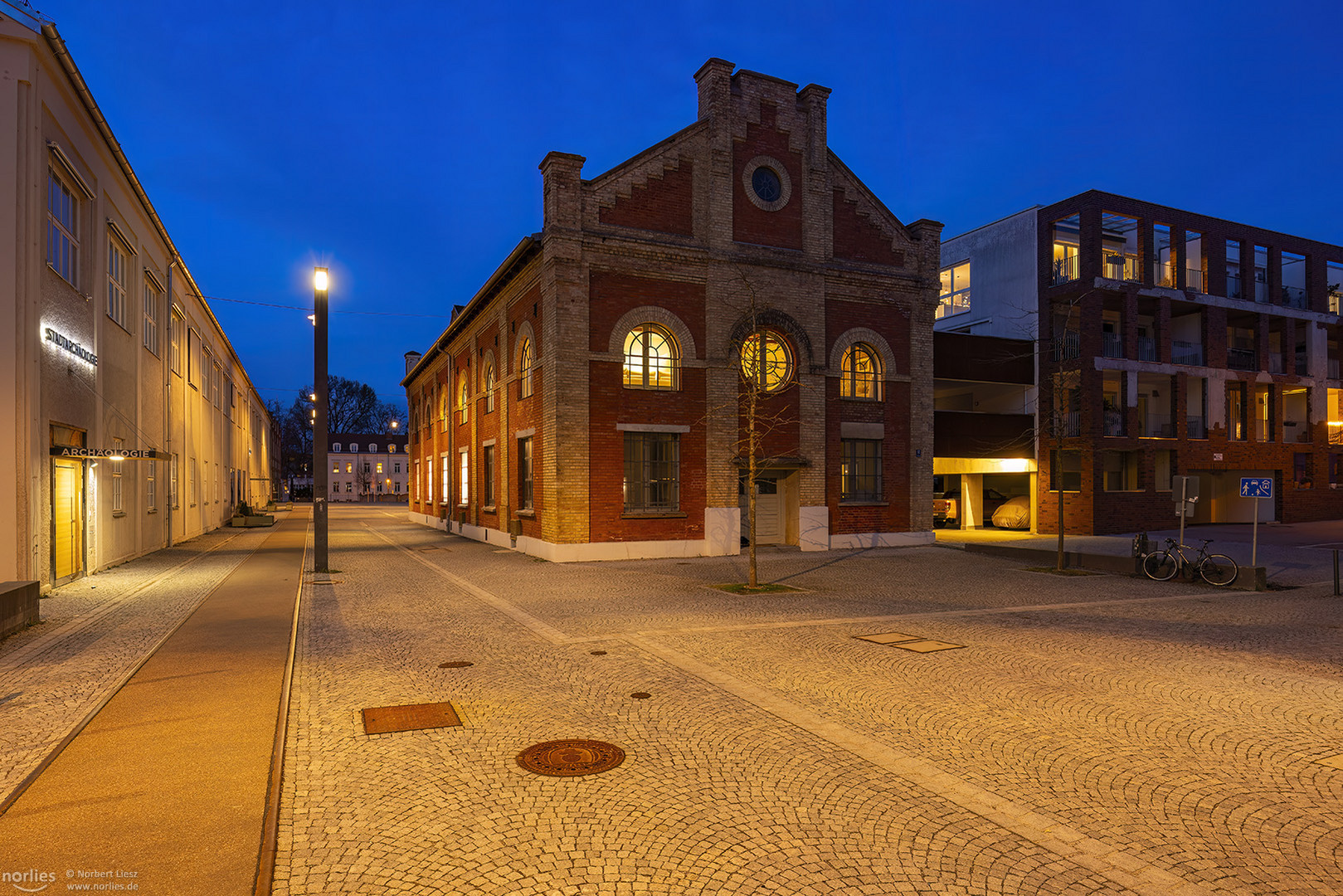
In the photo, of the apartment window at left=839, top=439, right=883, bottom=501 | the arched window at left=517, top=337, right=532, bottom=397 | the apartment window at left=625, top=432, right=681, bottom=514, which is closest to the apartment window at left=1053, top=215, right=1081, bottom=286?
the apartment window at left=839, top=439, right=883, bottom=501

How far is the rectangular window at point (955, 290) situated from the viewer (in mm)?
33562

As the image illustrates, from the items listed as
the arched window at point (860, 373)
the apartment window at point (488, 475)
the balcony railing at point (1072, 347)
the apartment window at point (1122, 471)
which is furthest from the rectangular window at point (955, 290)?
the apartment window at point (488, 475)

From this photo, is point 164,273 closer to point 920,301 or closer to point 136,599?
point 136,599

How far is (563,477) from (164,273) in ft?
51.6

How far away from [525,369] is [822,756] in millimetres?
18038

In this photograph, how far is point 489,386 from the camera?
26594 mm

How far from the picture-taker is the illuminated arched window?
2602cm

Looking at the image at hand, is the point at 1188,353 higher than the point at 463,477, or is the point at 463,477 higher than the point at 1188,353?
the point at 1188,353

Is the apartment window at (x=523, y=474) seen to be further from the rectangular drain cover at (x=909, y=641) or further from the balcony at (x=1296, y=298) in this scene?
the balcony at (x=1296, y=298)

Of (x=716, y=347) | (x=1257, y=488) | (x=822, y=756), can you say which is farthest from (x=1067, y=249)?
(x=822, y=756)

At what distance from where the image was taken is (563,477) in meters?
19.0

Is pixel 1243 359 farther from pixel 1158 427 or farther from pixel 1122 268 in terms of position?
pixel 1122 268

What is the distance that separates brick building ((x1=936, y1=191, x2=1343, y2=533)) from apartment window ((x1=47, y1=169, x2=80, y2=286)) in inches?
1078

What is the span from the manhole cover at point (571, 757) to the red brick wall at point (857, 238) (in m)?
19.4
